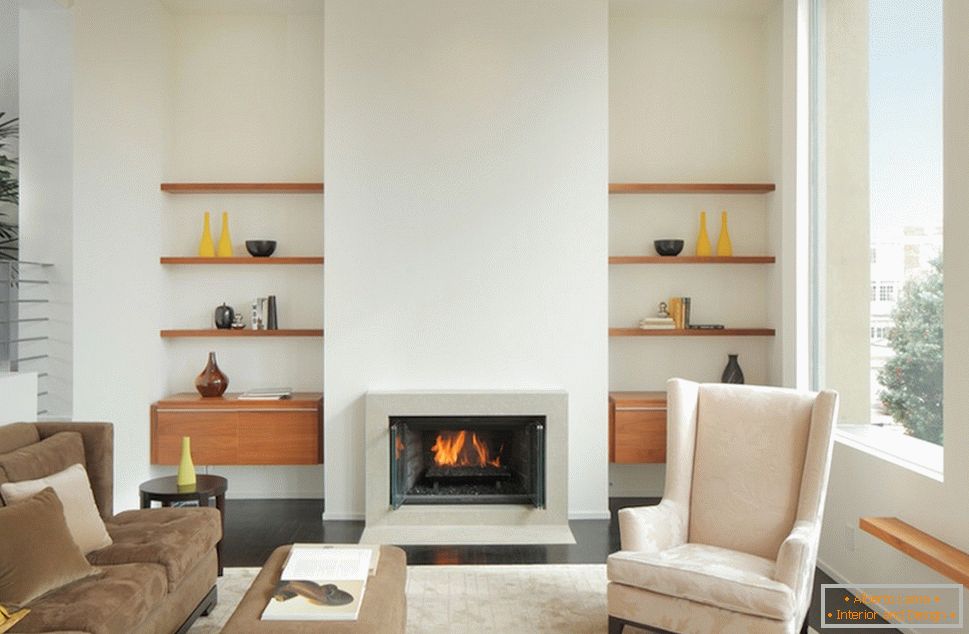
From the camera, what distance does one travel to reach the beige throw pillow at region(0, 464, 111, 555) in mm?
2824

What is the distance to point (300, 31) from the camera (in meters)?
5.44

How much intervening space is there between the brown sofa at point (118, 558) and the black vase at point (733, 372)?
3.37 m

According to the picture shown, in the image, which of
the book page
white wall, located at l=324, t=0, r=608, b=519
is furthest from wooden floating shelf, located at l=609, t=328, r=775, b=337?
the book page

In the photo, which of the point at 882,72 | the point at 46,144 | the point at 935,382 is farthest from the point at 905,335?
the point at 46,144

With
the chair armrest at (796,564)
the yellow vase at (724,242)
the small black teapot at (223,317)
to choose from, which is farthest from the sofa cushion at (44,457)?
the yellow vase at (724,242)

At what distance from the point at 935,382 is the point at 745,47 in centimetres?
305

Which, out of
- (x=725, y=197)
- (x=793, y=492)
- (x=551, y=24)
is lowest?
(x=793, y=492)

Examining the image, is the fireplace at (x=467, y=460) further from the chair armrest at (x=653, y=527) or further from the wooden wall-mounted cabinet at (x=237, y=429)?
the chair armrest at (x=653, y=527)

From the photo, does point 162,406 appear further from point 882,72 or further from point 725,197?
point 882,72

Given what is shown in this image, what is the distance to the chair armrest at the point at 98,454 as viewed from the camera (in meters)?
3.38

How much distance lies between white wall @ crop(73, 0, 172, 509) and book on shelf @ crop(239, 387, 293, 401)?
605mm

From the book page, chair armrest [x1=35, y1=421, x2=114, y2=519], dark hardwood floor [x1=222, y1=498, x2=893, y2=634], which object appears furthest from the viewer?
dark hardwood floor [x1=222, y1=498, x2=893, y2=634]

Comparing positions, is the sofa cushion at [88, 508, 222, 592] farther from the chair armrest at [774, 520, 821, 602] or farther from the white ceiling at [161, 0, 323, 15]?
the white ceiling at [161, 0, 323, 15]

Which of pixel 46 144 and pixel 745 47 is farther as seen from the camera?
pixel 745 47
